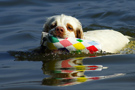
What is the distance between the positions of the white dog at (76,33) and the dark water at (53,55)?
273 millimetres

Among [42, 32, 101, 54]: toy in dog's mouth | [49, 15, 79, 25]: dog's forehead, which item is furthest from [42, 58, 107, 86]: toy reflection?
[49, 15, 79, 25]: dog's forehead

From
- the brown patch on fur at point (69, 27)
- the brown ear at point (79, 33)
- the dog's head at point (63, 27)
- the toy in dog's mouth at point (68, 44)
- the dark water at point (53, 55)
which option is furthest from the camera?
the brown ear at point (79, 33)

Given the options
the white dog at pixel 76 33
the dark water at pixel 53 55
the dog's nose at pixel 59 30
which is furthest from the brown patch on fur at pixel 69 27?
the dark water at pixel 53 55

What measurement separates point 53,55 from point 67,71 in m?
1.29

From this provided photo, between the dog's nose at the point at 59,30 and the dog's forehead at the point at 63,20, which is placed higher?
the dog's forehead at the point at 63,20

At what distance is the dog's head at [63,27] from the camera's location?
6320mm

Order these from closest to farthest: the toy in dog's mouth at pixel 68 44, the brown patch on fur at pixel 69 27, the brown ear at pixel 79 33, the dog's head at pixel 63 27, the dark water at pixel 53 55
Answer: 1. the dark water at pixel 53 55
2. the toy in dog's mouth at pixel 68 44
3. the dog's head at pixel 63 27
4. the brown patch on fur at pixel 69 27
5. the brown ear at pixel 79 33

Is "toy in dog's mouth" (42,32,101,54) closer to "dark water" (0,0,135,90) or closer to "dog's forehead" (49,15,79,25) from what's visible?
"dark water" (0,0,135,90)

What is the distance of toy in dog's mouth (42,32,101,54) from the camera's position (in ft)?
20.3

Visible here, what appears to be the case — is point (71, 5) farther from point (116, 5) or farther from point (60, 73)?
point (60, 73)

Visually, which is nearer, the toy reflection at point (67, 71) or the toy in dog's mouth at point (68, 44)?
the toy reflection at point (67, 71)

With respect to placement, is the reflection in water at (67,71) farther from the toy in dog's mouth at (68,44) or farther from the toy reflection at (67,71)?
the toy in dog's mouth at (68,44)

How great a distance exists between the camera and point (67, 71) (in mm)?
5215

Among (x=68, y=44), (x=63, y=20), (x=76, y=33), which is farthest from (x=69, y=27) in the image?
(x=68, y=44)
